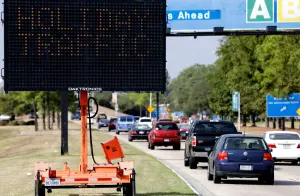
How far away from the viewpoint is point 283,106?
237 ft

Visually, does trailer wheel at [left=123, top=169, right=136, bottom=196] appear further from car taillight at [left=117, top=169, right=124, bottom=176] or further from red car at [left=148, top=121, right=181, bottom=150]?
red car at [left=148, top=121, right=181, bottom=150]

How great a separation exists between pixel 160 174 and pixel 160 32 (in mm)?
9801

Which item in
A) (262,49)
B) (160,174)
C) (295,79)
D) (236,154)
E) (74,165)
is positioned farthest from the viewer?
(262,49)

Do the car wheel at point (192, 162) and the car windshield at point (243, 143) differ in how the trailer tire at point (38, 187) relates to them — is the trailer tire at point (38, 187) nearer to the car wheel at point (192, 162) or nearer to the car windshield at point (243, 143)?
the car windshield at point (243, 143)

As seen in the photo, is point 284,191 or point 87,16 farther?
point 284,191

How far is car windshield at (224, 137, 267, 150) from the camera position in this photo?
82.0 feet

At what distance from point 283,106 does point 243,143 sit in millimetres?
48059

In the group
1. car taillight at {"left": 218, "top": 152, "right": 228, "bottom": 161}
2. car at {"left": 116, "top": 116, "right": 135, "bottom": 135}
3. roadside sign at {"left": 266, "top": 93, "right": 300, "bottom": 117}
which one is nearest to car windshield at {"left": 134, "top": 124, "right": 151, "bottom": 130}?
roadside sign at {"left": 266, "top": 93, "right": 300, "bottom": 117}

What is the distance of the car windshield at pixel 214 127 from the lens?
3203 cm

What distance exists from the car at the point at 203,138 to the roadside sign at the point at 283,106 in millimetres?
→ 40371

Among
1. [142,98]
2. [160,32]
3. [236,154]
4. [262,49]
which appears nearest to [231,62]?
[262,49]

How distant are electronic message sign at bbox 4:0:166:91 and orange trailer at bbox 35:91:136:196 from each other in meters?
0.75

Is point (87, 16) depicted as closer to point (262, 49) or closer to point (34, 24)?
point (34, 24)

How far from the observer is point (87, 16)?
708 inches
